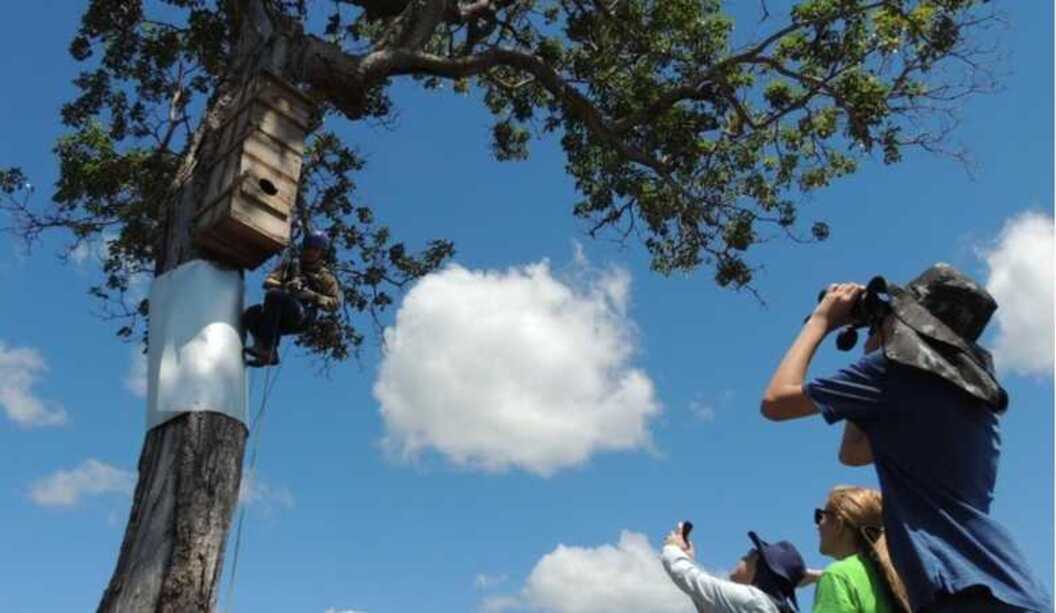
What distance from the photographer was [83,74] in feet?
29.7

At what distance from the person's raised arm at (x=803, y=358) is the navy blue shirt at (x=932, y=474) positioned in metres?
0.04

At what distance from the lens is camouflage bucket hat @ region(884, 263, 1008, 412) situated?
6.34 feet

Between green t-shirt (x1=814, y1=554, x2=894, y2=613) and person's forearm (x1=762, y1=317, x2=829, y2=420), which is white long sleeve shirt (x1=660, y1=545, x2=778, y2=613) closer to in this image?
green t-shirt (x1=814, y1=554, x2=894, y2=613)

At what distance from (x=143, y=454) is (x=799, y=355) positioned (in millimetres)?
3301

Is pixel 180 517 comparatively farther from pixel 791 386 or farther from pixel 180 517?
pixel 791 386

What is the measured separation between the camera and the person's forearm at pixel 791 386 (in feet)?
6.78

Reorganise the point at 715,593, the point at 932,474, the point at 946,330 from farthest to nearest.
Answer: the point at 715,593
the point at 946,330
the point at 932,474

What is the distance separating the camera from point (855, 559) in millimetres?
2648

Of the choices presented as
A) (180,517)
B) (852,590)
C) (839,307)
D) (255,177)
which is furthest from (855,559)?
(255,177)

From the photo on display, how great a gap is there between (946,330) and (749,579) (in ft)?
5.69

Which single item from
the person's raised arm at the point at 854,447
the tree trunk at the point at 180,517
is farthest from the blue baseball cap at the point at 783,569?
the tree trunk at the point at 180,517

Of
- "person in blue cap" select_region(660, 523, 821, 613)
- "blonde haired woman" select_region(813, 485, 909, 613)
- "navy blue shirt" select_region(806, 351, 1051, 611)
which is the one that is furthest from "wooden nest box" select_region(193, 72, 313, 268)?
"navy blue shirt" select_region(806, 351, 1051, 611)

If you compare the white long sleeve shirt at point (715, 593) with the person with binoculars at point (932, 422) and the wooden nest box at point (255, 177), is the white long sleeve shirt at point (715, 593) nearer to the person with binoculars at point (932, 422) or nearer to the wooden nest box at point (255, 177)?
the person with binoculars at point (932, 422)

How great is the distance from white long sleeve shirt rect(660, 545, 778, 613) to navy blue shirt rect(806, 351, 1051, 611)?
3.83 ft
